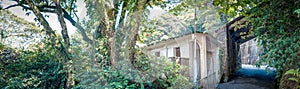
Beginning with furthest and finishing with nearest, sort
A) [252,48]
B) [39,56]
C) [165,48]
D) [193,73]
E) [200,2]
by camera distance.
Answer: [252,48] → [165,48] → [193,73] → [200,2] → [39,56]

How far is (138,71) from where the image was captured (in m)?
3.98

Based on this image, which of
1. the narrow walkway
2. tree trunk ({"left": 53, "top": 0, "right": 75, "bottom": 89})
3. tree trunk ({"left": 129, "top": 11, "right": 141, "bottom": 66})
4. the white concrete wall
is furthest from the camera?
the white concrete wall

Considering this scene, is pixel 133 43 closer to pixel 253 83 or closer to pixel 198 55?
pixel 198 55

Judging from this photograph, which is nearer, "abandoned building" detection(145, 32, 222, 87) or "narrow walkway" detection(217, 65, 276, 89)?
"narrow walkway" detection(217, 65, 276, 89)

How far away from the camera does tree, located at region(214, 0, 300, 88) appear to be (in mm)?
3023

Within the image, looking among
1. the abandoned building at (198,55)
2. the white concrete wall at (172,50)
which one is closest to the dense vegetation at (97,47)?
the abandoned building at (198,55)

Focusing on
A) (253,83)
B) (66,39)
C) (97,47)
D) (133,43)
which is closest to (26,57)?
(66,39)

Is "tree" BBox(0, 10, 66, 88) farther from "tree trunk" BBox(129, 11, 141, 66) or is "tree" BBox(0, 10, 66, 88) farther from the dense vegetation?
"tree trunk" BBox(129, 11, 141, 66)

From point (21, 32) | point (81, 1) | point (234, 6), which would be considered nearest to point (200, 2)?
point (234, 6)

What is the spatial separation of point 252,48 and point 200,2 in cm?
816

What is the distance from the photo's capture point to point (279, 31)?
3.31m

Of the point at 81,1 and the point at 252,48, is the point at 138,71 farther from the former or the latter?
the point at 252,48

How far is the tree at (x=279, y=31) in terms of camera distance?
302cm

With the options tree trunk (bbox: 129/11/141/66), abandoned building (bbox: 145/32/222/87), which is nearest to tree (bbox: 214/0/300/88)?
abandoned building (bbox: 145/32/222/87)
